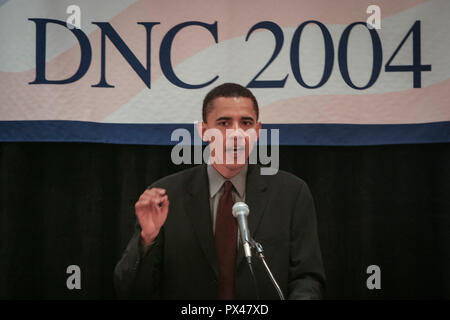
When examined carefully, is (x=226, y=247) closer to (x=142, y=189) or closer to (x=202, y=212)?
(x=202, y=212)

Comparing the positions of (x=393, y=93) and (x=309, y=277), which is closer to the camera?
(x=309, y=277)

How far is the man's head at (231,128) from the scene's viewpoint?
6.73 ft

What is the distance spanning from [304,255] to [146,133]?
1.00m

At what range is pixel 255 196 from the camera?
6.72 ft

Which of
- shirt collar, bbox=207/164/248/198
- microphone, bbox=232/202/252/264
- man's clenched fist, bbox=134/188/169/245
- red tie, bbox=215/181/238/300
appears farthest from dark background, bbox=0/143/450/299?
microphone, bbox=232/202/252/264

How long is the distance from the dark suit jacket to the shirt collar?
22 mm

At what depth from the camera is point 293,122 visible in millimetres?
2453

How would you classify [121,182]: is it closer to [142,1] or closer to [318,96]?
[142,1]

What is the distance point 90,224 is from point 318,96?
1.31 metres

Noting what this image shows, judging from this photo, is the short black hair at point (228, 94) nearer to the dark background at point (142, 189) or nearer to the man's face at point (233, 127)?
the man's face at point (233, 127)

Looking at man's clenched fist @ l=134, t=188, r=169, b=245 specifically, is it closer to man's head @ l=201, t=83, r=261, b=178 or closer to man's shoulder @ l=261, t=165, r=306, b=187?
→ man's head @ l=201, t=83, r=261, b=178

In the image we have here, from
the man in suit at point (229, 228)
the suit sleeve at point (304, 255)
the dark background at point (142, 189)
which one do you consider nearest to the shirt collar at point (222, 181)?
the man in suit at point (229, 228)

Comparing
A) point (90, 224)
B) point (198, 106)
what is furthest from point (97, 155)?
point (198, 106)
